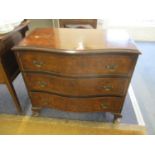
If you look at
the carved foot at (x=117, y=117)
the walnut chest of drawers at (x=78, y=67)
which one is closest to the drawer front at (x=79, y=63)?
the walnut chest of drawers at (x=78, y=67)

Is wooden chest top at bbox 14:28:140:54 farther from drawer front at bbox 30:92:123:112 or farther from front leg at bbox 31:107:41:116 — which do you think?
front leg at bbox 31:107:41:116

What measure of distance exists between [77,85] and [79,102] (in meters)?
0.19

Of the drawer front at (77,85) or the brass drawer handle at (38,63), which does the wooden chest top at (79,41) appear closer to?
the brass drawer handle at (38,63)

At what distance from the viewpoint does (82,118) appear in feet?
5.24

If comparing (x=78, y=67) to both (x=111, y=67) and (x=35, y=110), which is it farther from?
(x=35, y=110)

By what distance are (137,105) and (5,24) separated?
1467 mm

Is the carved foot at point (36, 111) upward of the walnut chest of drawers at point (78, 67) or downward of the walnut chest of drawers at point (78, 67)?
downward

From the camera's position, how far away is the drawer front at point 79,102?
1347 mm

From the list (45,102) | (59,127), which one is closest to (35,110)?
(45,102)

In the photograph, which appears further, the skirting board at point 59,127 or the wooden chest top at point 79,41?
the skirting board at point 59,127

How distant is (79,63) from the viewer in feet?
3.70
